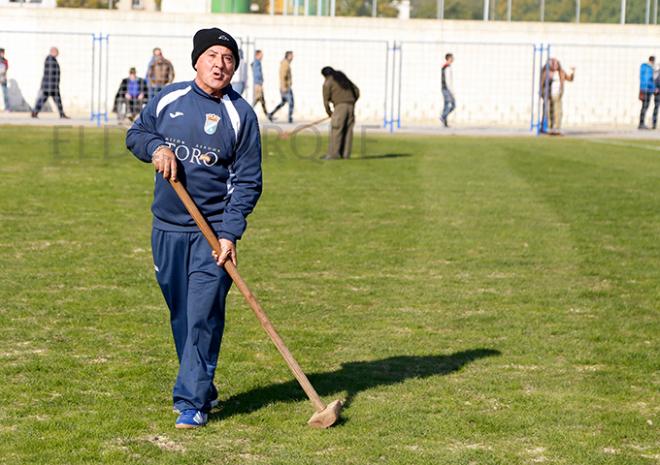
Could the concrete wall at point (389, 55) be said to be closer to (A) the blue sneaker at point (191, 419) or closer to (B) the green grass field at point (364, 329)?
(B) the green grass field at point (364, 329)

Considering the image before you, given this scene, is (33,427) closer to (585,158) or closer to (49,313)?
(49,313)

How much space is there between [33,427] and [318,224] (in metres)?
7.65

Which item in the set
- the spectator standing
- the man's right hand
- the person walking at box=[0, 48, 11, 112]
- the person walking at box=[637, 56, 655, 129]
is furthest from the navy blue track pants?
the person walking at box=[637, 56, 655, 129]

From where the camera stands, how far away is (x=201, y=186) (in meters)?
5.91

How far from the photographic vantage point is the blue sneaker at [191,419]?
19.5 ft

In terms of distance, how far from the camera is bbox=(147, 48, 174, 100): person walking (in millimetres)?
29797

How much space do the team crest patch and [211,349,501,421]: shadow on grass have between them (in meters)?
1.40

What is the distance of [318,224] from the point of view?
13.4m

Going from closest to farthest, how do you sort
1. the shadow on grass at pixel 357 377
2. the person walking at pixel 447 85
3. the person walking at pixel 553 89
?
the shadow on grass at pixel 357 377 < the person walking at pixel 553 89 < the person walking at pixel 447 85

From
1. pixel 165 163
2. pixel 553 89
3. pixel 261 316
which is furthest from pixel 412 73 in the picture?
pixel 165 163

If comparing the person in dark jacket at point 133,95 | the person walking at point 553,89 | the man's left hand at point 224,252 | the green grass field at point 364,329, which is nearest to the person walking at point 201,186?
the man's left hand at point 224,252

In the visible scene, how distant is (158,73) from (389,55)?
8.27 meters

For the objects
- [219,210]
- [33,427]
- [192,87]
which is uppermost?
[192,87]

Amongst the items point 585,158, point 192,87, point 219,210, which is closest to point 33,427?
point 219,210
